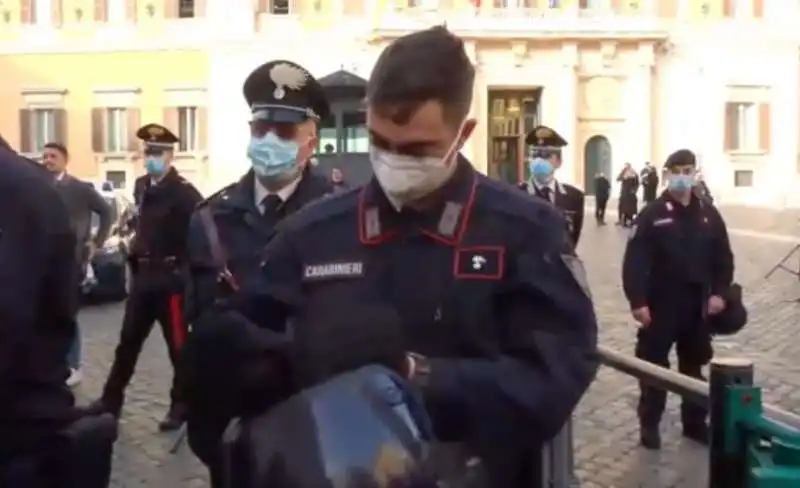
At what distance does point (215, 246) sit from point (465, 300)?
2.79m

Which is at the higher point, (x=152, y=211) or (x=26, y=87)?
(x=26, y=87)

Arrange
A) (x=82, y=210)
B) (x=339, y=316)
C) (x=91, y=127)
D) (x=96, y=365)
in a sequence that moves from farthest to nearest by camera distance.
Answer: (x=91, y=127) → (x=96, y=365) → (x=82, y=210) → (x=339, y=316)

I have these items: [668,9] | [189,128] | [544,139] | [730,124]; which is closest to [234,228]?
[544,139]

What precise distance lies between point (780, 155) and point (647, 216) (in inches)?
1502

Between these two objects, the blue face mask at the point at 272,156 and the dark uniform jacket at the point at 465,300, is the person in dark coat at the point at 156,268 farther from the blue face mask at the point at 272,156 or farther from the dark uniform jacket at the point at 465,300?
the dark uniform jacket at the point at 465,300

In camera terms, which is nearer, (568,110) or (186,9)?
(568,110)

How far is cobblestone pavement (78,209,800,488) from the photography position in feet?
24.5

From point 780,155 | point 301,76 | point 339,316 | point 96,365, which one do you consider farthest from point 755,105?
point 339,316

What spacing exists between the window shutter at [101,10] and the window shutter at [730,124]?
20.8m

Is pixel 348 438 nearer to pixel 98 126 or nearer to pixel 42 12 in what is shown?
pixel 98 126

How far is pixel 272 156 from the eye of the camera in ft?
17.3

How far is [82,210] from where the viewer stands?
9.66m

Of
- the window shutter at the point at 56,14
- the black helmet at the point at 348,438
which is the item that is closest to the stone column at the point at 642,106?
the window shutter at the point at 56,14

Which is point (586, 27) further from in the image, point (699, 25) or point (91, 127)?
point (91, 127)
